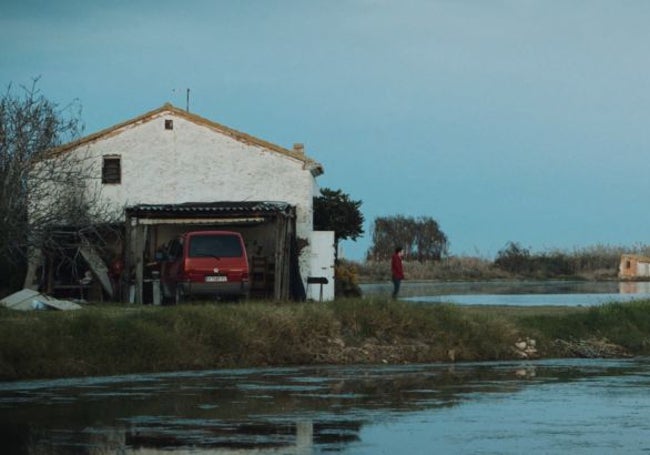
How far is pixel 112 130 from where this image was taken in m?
44.7

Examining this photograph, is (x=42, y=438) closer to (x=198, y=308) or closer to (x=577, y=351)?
(x=198, y=308)

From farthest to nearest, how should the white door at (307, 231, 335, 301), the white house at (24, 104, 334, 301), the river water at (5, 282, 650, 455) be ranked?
the white house at (24, 104, 334, 301)
the white door at (307, 231, 335, 301)
the river water at (5, 282, 650, 455)

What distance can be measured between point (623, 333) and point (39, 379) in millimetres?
14619

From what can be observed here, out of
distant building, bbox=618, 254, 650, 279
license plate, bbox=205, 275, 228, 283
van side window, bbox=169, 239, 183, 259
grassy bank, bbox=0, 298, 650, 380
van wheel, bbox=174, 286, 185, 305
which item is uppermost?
distant building, bbox=618, 254, 650, 279

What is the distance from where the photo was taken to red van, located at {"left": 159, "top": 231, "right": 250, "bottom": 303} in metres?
37.5

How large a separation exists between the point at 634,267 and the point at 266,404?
2902 inches

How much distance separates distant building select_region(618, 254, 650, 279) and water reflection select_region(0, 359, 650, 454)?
63.4 meters

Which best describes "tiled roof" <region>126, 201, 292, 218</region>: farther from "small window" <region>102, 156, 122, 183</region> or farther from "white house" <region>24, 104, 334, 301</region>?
"small window" <region>102, 156, 122, 183</region>

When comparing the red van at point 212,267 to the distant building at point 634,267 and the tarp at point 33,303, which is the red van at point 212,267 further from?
the distant building at point 634,267

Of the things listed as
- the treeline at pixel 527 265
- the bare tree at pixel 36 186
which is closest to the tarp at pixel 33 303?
the bare tree at pixel 36 186

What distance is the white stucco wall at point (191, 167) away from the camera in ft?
145

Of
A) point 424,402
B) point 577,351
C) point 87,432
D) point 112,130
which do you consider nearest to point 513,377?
point 424,402

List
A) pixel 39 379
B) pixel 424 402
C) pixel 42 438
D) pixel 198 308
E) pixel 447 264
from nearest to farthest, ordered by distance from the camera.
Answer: pixel 42 438 → pixel 424 402 → pixel 39 379 → pixel 198 308 → pixel 447 264

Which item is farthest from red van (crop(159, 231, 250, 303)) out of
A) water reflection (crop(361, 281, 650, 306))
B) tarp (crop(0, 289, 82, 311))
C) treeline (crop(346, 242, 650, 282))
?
treeline (crop(346, 242, 650, 282))
